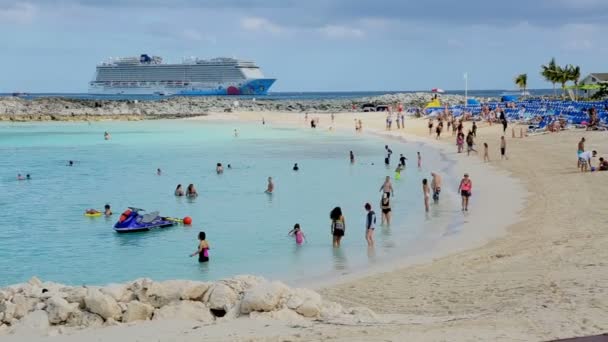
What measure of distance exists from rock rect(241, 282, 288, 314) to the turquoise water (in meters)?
4.84

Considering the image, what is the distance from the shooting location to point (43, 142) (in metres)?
57.1

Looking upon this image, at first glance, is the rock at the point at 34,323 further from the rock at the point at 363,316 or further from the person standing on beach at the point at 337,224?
the person standing on beach at the point at 337,224

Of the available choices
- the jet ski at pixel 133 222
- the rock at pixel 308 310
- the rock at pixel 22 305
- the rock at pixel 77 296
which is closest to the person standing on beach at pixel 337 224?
the jet ski at pixel 133 222

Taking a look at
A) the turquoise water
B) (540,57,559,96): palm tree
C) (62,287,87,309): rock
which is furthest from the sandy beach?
(540,57,559,96): palm tree

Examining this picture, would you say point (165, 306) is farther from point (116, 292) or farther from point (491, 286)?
point (491, 286)

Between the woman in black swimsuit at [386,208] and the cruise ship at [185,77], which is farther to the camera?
the cruise ship at [185,77]

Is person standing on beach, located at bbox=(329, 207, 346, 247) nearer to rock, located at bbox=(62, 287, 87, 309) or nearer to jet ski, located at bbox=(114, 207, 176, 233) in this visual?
jet ski, located at bbox=(114, 207, 176, 233)

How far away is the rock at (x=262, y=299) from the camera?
8.71 m

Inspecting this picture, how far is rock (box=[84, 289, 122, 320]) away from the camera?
912cm

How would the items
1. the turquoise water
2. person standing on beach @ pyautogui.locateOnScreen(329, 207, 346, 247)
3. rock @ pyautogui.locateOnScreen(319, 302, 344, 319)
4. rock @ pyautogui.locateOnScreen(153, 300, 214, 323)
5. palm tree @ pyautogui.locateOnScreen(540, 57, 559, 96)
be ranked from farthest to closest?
1. palm tree @ pyautogui.locateOnScreen(540, 57, 559, 96)
2. person standing on beach @ pyautogui.locateOnScreen(329, 207, 346, 247)
3. the turquoise water
4. rock @ pyautogui.locateOnScreen(153, 300, 214, 323)
5. rock @ pyautogui.locateOnScreen(319, 302, 344, 319)

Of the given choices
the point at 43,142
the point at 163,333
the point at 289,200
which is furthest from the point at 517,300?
the point at 43,142

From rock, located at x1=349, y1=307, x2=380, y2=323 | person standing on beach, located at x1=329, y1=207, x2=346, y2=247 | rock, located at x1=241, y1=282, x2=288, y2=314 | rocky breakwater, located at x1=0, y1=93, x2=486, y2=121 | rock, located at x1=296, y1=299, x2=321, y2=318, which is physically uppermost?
rocky breakwater, located at x1=0, y1=93, x2=486, y2=121

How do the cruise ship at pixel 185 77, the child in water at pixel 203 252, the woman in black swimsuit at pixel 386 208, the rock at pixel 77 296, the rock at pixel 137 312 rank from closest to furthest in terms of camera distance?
the rock at pixel 137 312 → the rock at pixel 77 296 → the child in water at pixel 203 252 → the woman in black swimsuit at pixel 386 208 → the cruise ship at pixel 185 77

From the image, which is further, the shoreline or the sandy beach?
the shoreline
